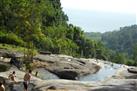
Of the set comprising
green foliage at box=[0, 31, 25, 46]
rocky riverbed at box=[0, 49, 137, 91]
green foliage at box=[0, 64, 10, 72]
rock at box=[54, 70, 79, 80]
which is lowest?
rock at box=[54, 70, 79, 80]

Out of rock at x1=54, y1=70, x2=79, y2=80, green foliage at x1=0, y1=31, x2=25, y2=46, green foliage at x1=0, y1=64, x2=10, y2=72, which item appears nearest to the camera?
green foliage at x1=0, y1=64, x2=10, y2=72

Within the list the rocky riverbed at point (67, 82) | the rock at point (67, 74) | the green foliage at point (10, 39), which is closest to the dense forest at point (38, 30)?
the green foliage at point (10, 39)

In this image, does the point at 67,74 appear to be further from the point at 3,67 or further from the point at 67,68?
the point at 3,67

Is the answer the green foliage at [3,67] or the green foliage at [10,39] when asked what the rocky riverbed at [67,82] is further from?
the green foliage at [10,39]

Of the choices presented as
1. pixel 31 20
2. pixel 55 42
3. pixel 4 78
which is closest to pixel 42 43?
pixel 55 42

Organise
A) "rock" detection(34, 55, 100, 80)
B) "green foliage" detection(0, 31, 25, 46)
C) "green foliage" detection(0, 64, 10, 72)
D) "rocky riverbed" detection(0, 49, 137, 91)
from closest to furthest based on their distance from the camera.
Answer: "rocky riverbed" detection(0, 49, 137, 91) < "green foliage" detection(0, 64, 10, 72) < "rock" detection(34, 55, 100, 80) < "green foliage" detection(0, 31, 25, 46)

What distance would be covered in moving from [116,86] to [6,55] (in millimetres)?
34212

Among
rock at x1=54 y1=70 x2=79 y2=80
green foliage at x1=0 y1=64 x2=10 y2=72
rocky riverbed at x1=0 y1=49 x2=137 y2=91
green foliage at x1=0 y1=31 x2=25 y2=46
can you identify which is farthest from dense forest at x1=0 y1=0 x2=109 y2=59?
green foliage at x1=0 y1=64 x2=10 y2=72

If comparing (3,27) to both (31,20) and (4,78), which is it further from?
(4,78)

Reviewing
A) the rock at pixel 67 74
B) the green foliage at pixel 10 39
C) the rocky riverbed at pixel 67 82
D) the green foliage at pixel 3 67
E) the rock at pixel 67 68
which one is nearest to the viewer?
the rocky riverbed at pixel 67 82

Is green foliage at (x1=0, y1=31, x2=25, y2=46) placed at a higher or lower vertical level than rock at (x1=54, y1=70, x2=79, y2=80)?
higher

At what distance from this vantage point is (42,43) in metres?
103

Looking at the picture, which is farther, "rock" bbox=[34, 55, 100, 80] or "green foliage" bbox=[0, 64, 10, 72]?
"rock" bbox=[34, 55, 100, 80]

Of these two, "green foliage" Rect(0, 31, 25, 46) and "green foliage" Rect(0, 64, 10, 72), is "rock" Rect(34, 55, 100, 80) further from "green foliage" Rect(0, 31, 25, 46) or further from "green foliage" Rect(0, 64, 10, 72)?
"green foliage" Rect(0, 31, 25, 46)
